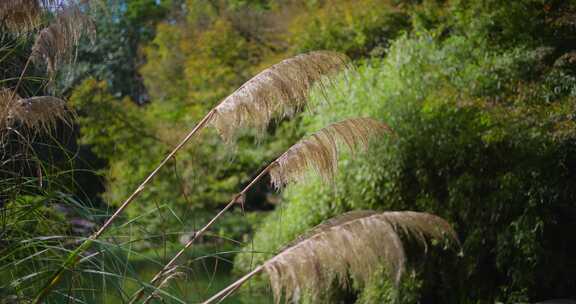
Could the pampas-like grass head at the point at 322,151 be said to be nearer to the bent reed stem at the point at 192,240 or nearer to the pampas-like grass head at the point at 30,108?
the bent reed stem at the point at 192,240

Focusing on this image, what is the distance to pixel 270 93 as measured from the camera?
101 inches

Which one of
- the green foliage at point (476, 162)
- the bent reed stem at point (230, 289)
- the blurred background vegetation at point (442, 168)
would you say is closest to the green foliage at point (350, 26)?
the blurred background vegetation at point (442, 168)

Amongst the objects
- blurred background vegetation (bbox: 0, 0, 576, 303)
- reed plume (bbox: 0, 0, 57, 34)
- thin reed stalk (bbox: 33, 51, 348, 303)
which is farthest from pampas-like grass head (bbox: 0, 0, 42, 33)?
thin reed stalk (bbox: 33, 51, 348, 303)

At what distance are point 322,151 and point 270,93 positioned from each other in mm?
289

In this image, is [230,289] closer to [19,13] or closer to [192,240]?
[192,240]

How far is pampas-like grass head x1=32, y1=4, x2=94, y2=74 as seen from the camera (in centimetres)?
267

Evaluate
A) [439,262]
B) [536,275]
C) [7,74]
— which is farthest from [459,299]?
[7,74]

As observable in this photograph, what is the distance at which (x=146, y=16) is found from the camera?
19.2m

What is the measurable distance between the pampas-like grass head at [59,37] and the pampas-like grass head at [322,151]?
92cm

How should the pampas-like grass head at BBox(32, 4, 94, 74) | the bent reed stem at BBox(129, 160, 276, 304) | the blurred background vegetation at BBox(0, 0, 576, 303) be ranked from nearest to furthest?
the bent reed stem at BBox(129, 160, 276, 304) < the pampas-like grass head at BBox(32, 4, 94, 74) < the blurred background vegetation at BBox(0, 0, 576, 303)

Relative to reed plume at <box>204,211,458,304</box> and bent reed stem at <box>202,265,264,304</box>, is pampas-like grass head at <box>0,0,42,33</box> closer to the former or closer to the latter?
bent reed stem at <box>202,265,264,304</box>

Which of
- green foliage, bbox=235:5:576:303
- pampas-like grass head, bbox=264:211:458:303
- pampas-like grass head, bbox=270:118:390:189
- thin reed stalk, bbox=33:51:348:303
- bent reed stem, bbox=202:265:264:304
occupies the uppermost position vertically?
thin reed stalk, bbox=33:51:348:303

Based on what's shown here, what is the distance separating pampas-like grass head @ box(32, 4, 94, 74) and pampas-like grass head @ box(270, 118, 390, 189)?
917mm

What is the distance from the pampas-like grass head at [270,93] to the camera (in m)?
2.54
